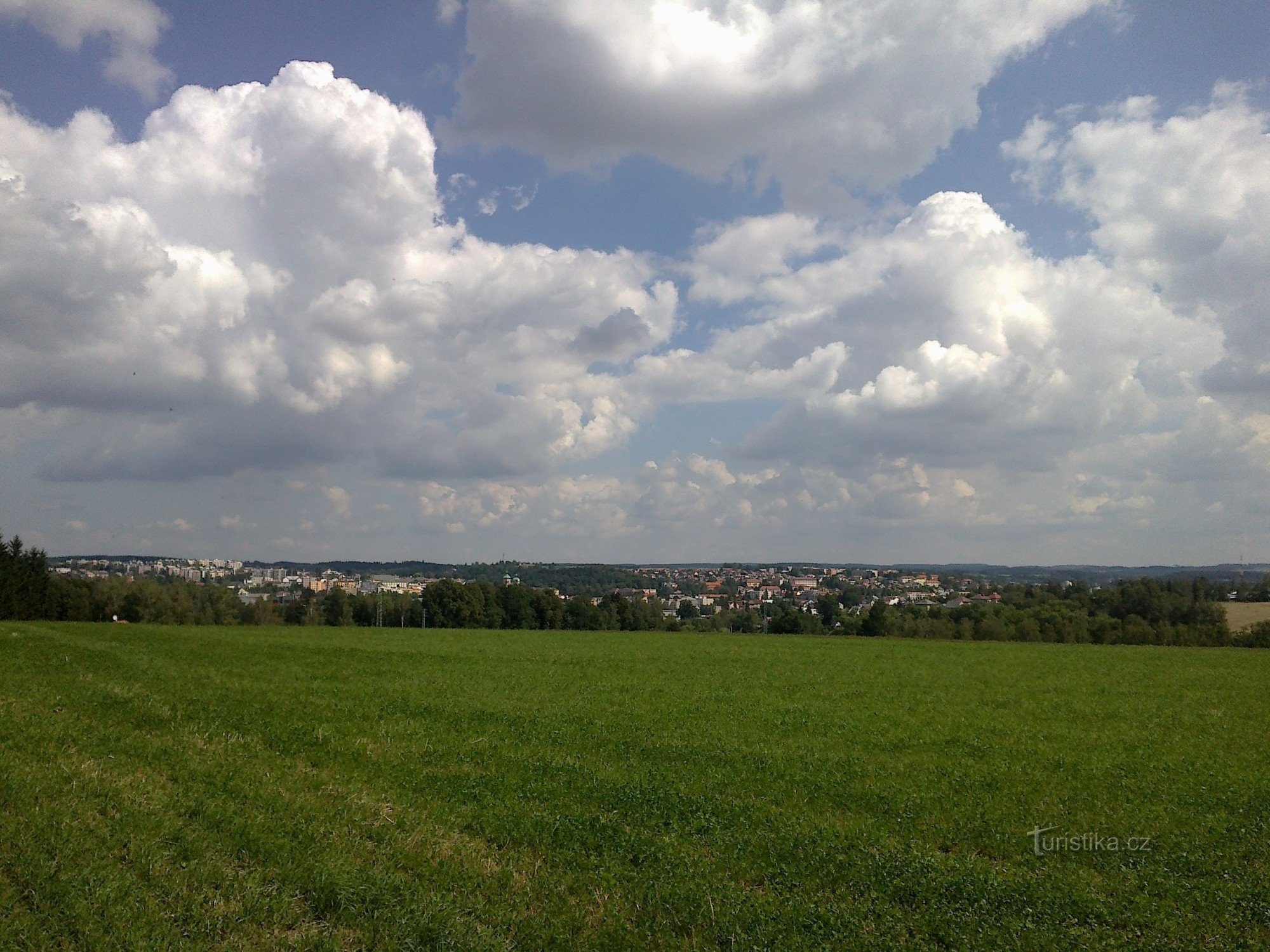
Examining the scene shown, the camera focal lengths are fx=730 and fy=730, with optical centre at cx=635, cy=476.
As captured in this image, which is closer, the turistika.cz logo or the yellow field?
the turistika.cz logo

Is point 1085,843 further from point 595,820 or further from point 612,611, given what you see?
point 612,611

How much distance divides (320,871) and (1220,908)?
33.4ft

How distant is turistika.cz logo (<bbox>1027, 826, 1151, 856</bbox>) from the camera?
1020 centimetres

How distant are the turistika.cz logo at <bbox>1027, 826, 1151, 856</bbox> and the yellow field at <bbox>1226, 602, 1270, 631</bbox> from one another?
7530 centimetres

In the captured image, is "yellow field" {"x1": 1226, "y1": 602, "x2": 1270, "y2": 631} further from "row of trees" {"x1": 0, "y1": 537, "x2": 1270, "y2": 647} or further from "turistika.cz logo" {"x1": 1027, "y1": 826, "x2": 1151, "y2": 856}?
"turistika.cz logo" {"x1": 1027, "y1": 826, "x2": 1151, "y2": 856}

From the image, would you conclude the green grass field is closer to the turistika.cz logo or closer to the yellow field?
the turistika.cz logo

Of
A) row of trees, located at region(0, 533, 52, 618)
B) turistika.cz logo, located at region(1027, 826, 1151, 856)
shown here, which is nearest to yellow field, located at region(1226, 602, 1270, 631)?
turistika.cz logo, located at region(1027, 826, 1151, 856)

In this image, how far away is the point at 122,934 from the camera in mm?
6363

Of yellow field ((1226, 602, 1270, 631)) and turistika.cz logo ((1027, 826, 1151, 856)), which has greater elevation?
turistika.cz logo ((1027, 826, 1151, 856))

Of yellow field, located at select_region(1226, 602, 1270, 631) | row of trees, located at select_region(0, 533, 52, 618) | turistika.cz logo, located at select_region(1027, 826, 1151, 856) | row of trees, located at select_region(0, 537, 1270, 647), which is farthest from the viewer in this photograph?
row of trees, located at select_region(0, 537, 1270, 647)

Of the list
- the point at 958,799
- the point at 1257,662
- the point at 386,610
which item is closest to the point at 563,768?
the point at 958,799

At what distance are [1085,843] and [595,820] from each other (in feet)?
23.1

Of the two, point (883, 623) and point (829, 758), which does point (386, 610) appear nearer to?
point (883, 623)

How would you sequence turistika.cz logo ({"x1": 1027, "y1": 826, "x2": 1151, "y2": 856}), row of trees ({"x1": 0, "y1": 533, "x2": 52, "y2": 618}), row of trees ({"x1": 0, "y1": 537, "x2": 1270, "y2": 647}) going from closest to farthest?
turistika.cz logo ({"x1": 1027, "y1": 826, "x2": 1151, "y2": 856})
row of trees ({"x1": 0, "y1": 533, "x2": 52, "y2": 618})
row of trees ({"x1": 0, "y1": 537, "x2": 1270, "y2": 647})
